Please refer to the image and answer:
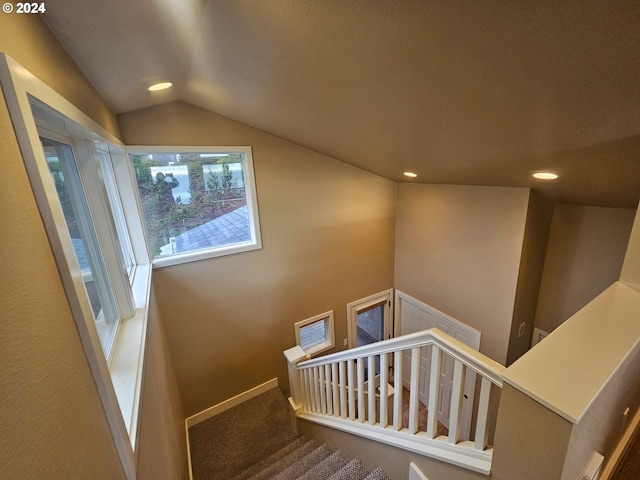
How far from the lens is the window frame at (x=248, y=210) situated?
2883 millimetres

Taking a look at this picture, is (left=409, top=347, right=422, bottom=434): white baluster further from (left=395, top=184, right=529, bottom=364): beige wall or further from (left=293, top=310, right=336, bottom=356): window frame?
(left=293, top=310, right=336, bottom=356): window frame

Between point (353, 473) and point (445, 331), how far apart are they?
8.97ft

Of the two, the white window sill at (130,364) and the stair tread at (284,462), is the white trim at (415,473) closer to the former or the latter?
the white window sill at (130,364)

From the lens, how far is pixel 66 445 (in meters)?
0.61

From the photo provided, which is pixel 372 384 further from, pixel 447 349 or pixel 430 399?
pixel 447 349

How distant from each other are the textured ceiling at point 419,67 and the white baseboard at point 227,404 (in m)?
3.62

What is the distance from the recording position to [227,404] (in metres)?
3.82

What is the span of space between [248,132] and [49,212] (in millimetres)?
2759

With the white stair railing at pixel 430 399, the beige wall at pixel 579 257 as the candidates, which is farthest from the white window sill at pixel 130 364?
the beige wall at pixel 579 257

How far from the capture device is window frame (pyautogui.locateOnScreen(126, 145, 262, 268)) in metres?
2.88

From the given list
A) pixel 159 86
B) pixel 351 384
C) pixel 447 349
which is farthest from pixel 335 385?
pixel 159 86

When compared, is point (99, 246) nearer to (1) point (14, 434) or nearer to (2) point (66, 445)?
(2) point (66, 445)

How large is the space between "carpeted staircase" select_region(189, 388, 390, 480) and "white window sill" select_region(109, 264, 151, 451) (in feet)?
5.28

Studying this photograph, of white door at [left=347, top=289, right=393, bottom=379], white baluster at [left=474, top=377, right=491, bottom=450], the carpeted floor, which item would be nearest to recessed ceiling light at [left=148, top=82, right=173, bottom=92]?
white baluster at [left=474, top=377, right=491, bottom=450]
